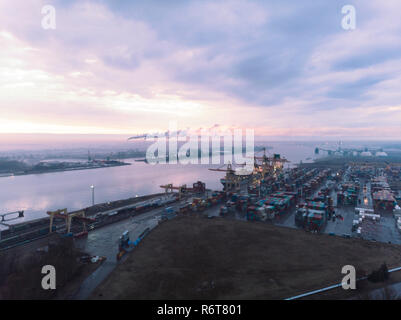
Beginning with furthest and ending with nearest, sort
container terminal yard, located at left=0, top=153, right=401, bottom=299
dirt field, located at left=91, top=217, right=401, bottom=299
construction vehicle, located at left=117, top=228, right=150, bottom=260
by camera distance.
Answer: container terminal yard, located at left=0, top=153, right=401, bottom=299, construction vehicle, located at left=117, top=228, right=150, bottom=260, dirt field, located at left=91, top=217, right=401, bottom=299

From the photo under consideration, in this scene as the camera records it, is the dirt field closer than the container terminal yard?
Yes

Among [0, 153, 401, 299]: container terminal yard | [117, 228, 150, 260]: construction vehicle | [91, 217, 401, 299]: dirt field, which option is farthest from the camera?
[0, 153, 401, 299]: container terminal yard

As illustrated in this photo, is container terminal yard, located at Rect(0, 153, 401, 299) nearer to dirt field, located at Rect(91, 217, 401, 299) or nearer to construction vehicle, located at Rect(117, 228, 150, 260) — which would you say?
construction vehicle, located at Rect(117, 228, 150, 260)
